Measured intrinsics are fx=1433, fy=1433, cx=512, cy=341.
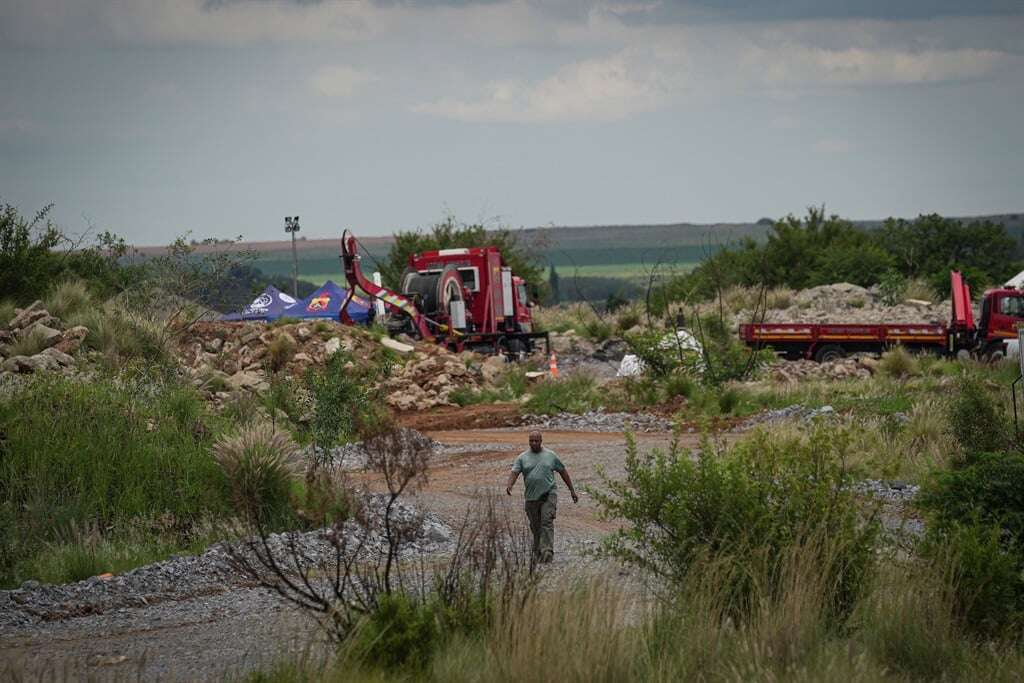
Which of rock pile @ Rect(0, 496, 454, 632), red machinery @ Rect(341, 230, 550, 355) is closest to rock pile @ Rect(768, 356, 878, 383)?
red machinery @ Rect(341, 230, 550, 355)

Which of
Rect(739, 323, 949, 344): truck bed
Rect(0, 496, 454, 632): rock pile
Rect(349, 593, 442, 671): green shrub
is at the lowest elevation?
Rect(0, 496, 454, 632): rock pile

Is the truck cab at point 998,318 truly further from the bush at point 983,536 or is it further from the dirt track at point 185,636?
the bush at point 983,536

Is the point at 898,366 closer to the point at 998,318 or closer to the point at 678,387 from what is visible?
the point at 998,318

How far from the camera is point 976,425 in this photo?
19.1m

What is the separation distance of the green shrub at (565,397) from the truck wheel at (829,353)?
10775 millimetres

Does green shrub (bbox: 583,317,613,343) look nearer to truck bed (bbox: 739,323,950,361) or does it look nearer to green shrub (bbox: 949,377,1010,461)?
truck bed (bbox: 739,323,950,361)

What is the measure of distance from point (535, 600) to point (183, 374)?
58.6 ft

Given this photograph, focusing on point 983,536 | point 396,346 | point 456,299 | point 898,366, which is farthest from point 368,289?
point 983,536

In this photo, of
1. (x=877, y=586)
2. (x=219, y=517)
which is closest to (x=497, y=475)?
(x=219, y=517)

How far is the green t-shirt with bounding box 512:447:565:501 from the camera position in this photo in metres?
13.9

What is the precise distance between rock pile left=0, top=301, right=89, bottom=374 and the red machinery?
13.2m

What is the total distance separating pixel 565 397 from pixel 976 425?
13252mm

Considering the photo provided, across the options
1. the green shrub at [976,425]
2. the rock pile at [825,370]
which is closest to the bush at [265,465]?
the green shrub at [976,425]

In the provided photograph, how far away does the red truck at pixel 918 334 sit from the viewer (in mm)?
40094
